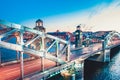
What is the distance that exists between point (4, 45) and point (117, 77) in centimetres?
2407

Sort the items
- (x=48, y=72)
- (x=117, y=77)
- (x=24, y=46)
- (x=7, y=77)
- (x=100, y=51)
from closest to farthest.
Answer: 1. (x=24, y=46)
2. (x=7, y=77)
3. (x=48, y=72)
4. (x=117, y=77)
5. (x=100, y=51)

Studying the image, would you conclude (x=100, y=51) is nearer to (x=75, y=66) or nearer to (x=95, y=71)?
(x=95, y=71)

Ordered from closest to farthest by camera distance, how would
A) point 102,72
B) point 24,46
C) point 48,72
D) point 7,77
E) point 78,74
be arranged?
point 24,46 → point 7,77 → point 48,72 → point 78,74 → point 102,72

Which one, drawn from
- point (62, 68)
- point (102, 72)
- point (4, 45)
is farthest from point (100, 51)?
point (4, 45)

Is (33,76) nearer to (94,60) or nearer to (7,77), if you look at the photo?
(7,77)

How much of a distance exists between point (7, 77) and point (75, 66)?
A: 34.3ft

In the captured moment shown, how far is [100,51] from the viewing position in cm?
3775

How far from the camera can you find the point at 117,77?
28.3m

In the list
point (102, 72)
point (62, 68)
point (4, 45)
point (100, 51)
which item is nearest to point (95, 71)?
point (102, 72)

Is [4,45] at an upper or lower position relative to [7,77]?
upper

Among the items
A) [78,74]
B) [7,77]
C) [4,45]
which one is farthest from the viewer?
[78,74]

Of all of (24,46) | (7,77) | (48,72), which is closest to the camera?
(24,46)

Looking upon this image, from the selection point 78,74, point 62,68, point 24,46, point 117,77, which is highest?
point 24,46

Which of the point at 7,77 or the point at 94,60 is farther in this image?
the point at 94,60
